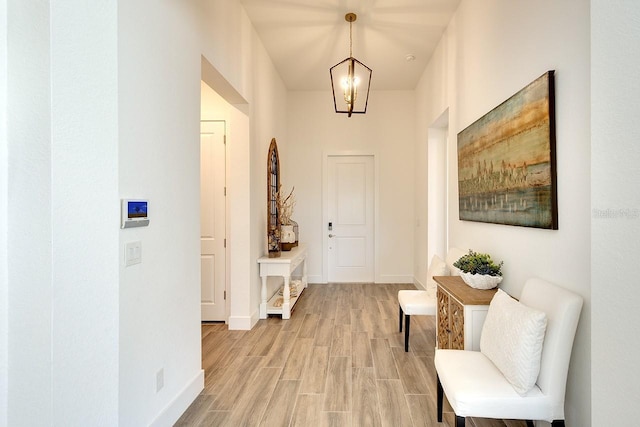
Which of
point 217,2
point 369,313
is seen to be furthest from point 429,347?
Result: point 217,2

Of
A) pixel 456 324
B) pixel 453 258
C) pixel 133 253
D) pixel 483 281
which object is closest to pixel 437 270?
pixel 453 258

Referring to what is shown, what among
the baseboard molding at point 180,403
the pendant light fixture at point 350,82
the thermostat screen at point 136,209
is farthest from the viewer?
the pendant light fixture at point 350,82

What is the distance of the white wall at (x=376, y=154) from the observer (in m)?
5.62

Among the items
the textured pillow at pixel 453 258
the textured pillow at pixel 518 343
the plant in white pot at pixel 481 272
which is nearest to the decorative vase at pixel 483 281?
the plant in white pot at pixel 481 272

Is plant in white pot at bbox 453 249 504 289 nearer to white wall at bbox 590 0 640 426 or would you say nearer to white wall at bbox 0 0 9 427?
white wall at bbox 590 0 640 426

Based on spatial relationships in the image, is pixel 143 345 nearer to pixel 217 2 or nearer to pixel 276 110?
pixel 217 2

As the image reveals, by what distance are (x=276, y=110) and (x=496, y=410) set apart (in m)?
4.36

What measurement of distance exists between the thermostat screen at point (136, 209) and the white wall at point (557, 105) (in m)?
2.08

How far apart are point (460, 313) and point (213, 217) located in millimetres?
2717

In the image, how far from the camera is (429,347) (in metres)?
3.08

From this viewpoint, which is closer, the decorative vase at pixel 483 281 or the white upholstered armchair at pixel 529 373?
the white upholstered armchair at pixel 529 373

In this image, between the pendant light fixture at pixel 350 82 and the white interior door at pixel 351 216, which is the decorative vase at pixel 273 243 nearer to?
the pendant light fixture at pixel 350 82

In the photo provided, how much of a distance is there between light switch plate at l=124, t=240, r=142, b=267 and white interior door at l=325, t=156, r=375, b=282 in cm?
414

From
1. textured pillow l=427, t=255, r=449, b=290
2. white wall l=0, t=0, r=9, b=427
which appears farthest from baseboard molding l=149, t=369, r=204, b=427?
textured pillow l=427, t=255, r=449, b=290
